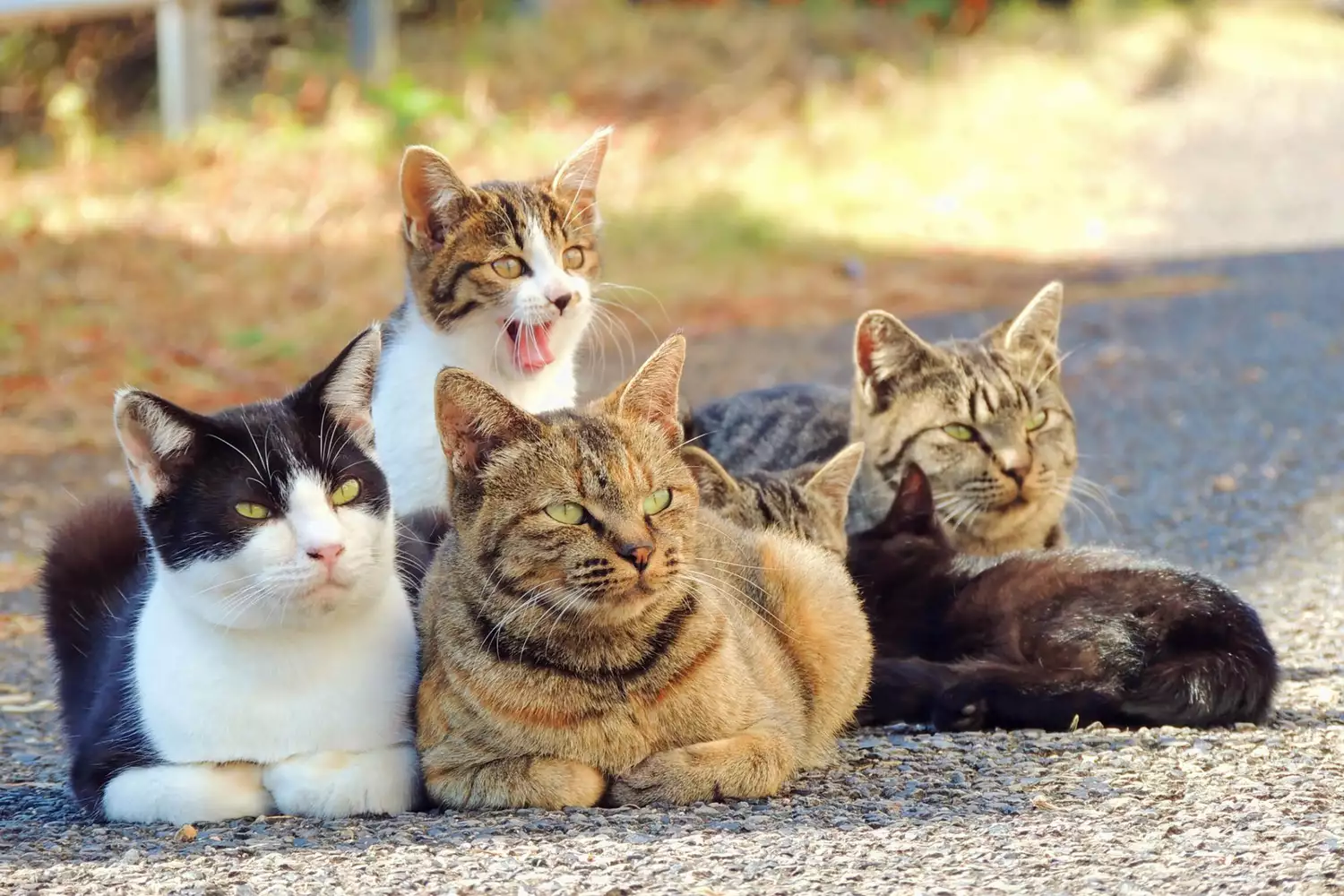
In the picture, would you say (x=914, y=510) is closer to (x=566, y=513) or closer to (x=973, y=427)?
(x=973, y=427)

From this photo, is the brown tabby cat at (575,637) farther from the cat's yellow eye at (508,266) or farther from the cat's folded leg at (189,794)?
the cat's yellow eye at (508,266)

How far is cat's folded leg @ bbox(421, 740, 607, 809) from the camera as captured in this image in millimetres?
3303

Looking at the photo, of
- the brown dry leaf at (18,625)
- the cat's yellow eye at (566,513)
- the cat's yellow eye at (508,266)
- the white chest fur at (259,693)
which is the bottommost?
the brown dry leaf at (18,625)

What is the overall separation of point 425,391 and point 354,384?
3.72 feet

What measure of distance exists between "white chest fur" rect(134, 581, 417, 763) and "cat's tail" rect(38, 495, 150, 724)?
25.0 inches

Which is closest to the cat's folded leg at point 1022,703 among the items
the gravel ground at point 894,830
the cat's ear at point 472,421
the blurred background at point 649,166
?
the gravel ground at point 894,830

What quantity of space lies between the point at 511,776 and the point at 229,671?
26.2 inches

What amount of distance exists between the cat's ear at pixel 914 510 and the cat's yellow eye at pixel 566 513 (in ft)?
5.02

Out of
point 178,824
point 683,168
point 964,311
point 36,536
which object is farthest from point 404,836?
point 683,168

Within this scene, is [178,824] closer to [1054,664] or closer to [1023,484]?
[1054,664]

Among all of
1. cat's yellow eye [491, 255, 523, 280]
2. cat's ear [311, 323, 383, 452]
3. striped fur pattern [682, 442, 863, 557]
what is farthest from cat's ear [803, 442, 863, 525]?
cat's ear [311, 323, 383, 452]

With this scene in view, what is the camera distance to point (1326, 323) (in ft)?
30.3

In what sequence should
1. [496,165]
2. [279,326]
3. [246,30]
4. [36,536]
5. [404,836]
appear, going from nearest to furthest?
[404,836]
[36,536]
[279,326]
[496,165]
[246,30]

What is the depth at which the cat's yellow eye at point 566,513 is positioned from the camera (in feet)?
10.8
